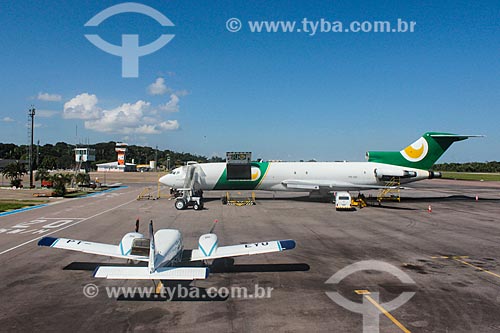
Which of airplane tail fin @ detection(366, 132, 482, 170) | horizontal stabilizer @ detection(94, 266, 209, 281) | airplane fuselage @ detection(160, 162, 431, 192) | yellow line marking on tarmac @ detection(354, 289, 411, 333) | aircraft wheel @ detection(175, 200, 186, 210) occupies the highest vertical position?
airplane tail fin @ detection(366, 132, 482, 170)

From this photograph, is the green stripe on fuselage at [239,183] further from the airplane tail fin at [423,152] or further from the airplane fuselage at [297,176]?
the airplane tail fin at [423,152]

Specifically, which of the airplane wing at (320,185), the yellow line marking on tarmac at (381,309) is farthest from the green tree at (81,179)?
the yellow line marking on tarmac at (381,309)

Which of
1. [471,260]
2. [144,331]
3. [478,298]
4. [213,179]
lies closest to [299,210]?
[213,179]

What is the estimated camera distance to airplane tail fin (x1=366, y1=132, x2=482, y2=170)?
46.0 meters

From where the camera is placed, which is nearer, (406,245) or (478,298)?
(478,298)

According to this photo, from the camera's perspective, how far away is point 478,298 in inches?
511

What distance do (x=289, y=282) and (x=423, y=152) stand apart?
3885 centimetres

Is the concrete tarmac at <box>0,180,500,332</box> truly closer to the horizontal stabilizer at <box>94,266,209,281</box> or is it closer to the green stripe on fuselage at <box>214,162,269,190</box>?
the horizontal stabilizer at <box>94,266,209,281</box>

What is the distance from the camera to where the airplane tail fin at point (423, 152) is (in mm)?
45969

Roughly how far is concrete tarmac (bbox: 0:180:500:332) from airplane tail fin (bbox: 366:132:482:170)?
18378 mm

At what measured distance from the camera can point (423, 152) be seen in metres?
46.2

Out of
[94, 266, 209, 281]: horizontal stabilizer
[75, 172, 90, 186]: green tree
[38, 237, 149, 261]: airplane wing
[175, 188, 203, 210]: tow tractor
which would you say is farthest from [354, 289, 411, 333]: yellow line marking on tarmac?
[75, 172, 90, 186]: green tree

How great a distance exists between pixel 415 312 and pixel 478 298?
3212 millimetres

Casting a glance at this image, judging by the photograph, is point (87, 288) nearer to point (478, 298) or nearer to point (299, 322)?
point (299, 322)
